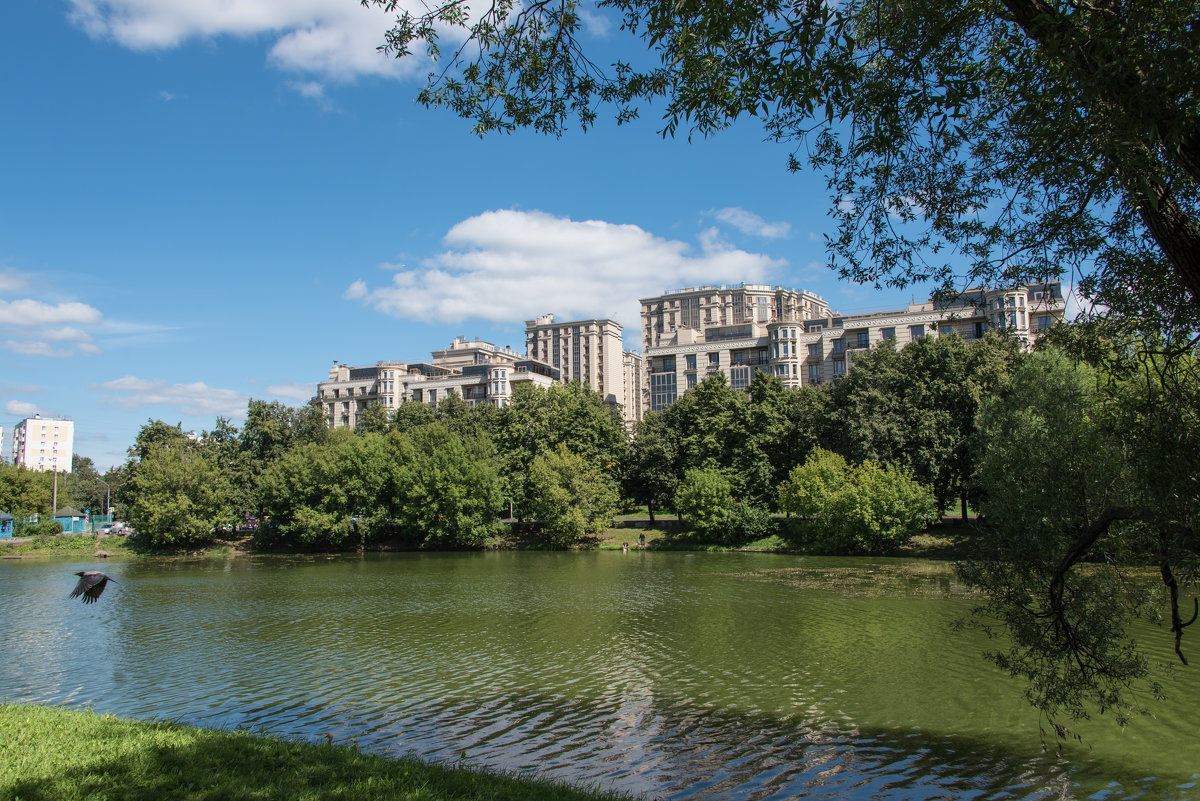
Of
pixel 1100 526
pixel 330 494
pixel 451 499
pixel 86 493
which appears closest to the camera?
pixel 1100 526

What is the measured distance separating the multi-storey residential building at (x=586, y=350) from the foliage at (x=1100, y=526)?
5321 inches

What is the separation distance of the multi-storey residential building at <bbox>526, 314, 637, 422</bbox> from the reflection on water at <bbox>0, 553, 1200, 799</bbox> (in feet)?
380

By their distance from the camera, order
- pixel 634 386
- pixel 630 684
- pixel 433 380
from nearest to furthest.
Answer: pixel 630 684, pixel 433 380, pixel 634 386

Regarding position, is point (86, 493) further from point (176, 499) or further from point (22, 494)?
point (176, 499)

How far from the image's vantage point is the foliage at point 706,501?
56028 mm

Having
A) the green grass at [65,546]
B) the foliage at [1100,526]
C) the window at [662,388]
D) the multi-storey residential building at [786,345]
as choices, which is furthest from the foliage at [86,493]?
the foliage at [1100,526]

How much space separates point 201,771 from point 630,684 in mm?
10916

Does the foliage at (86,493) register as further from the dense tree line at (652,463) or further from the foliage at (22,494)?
the dense tree line at (652,463)

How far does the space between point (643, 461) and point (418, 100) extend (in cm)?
5806

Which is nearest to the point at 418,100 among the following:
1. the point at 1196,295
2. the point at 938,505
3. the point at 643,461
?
the point at 1196,295

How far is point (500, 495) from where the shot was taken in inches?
2520

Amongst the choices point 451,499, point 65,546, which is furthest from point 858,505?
point 65,546

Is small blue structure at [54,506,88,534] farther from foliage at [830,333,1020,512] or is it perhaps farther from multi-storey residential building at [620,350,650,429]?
multi-storey residential building at [620,350,650,429]

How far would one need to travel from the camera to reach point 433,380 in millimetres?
129875
